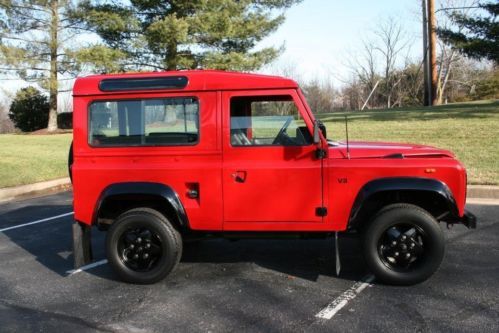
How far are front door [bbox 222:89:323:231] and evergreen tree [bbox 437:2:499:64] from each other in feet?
58.3

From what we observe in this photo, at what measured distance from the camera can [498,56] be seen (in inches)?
775

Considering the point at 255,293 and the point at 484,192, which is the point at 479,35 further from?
the point at 255,293

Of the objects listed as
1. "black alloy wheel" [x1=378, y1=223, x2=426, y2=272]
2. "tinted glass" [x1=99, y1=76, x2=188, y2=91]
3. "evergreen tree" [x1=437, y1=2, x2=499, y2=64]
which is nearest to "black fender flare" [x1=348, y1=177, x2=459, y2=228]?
"black alloy wheel" [x1=378, y1=223, x2=426, y2=272]

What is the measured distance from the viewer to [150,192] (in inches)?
186

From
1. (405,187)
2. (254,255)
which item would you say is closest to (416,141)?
(254,255)

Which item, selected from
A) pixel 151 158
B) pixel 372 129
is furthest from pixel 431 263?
pixel 372 129

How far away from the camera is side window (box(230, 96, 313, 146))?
473 centimetres

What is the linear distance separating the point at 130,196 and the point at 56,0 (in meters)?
28.0

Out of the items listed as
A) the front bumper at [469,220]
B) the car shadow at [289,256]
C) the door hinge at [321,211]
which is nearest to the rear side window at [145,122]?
the door hinge at [321,211]

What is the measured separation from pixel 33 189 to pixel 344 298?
8709 mm

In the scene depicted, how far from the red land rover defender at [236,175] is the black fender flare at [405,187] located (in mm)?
14

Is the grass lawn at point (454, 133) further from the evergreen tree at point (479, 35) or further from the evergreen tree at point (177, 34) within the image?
the evergreen tree at point (177, 34)

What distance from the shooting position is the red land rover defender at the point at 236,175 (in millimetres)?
4590

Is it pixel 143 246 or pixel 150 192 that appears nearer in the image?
pixel 150 192
